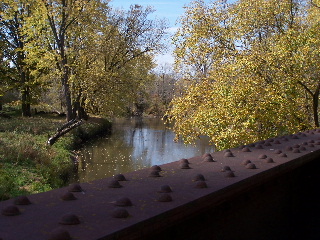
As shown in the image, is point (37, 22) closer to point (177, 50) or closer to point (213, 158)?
point (177, 50)

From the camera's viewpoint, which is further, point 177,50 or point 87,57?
point 87,57

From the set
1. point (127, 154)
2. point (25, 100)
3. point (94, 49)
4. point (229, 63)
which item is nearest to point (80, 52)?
point (94, 49)

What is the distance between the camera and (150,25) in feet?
101

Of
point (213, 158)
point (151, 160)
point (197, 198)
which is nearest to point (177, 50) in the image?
point (151, 160)

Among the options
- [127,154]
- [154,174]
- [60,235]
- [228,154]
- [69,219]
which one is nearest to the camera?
[60,235]

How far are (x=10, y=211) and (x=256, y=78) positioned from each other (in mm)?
10725

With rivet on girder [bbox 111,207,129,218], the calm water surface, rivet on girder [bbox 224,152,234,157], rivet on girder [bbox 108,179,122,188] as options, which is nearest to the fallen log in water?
the calm water surface

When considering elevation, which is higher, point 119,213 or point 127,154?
point 119,213

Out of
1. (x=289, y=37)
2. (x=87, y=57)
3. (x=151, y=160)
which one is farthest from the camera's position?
(x=87, y=57)

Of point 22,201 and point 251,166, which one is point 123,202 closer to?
point 22,201

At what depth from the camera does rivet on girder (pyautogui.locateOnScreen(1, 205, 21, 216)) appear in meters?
1.68

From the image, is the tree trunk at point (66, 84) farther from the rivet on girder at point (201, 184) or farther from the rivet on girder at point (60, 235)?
the rivet on girder at point (60, 235)

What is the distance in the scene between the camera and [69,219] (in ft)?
5.10

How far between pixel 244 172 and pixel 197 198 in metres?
0.84
